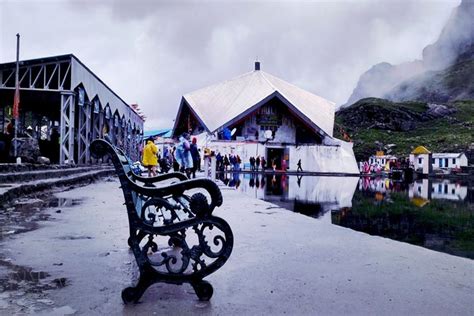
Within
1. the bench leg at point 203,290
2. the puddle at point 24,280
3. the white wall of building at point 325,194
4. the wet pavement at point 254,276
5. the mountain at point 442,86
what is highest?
the mountain at point 442,86

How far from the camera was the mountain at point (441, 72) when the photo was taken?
121331 mm

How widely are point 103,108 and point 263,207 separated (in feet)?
51.6

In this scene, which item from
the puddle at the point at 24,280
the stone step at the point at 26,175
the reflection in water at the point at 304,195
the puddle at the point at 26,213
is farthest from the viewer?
the reflection in water at the point at 304,195

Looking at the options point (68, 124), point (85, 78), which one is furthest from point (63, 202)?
point (85, 78)

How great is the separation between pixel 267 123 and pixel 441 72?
382 feet

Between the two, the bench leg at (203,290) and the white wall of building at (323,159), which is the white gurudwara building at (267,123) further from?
the bench leg at (203,290)

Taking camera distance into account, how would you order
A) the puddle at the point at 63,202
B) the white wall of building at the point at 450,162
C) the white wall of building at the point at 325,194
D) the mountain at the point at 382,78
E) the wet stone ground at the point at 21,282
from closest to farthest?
the wet stone ground at the point at 21,282 < the puddle at the point at 63,202 < the white wall of building at the point at 325,194 < the white wall of building at the point at 450,162 < the mountain at the point at 382,78

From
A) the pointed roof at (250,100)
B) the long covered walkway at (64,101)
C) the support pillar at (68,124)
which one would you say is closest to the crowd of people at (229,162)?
the pointed roof at (250,100)

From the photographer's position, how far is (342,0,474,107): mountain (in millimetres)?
121331

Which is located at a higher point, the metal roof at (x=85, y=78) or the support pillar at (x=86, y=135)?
the metal roof at (x=85, y=78)

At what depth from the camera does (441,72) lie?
450 ft

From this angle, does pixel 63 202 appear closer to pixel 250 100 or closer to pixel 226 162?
pixel 226 162

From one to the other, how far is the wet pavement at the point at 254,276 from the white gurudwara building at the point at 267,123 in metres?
Answer: 28.4

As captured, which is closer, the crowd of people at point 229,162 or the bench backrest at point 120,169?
the bench backrest at point 120,169
